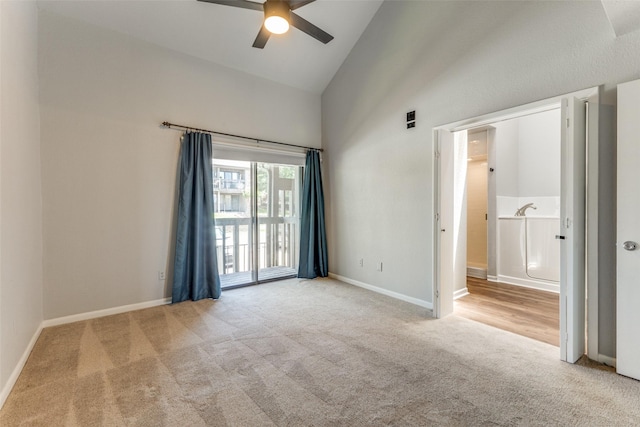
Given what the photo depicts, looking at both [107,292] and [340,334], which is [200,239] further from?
[340,334]

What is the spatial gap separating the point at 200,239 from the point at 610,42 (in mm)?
4300

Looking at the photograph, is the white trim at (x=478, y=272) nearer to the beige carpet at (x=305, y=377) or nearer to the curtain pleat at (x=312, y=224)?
the beige carpet at (x=305, y=377)

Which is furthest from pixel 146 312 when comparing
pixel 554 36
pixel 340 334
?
pixel 554 36

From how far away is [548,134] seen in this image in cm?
442

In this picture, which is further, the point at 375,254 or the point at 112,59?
the point at 375,254

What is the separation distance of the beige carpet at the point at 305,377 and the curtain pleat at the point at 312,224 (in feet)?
5.49

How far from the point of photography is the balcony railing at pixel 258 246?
4.36 metres

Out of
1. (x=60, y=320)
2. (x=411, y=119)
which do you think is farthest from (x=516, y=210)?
(x=60, y=320)

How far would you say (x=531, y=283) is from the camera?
420 cm

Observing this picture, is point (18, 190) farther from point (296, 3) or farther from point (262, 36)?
point (296, 3)

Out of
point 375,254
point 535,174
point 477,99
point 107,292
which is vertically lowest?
point 107,292

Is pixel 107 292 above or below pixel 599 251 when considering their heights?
below

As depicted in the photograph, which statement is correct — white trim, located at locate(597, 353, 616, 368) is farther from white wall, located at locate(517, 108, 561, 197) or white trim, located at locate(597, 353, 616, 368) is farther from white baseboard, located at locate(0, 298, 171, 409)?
white baseboard, located at locate(0, 298, 171, 409)

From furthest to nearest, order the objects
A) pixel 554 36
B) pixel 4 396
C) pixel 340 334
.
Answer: pixel 340 334 < pixel 554 36 < pixel 4 396
